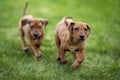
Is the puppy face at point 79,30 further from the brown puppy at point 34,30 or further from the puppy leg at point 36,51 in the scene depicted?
the puppy leg at point 36,51

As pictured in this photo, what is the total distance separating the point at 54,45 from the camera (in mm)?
10000

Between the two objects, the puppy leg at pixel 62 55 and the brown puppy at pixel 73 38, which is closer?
the brown puppy at pixel 73 38

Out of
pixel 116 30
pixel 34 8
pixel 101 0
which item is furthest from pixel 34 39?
pixel 101 0

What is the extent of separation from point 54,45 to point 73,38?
2.40 metres

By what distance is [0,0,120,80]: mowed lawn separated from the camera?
297 inches

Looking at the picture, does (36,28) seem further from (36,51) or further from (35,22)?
(36,51)

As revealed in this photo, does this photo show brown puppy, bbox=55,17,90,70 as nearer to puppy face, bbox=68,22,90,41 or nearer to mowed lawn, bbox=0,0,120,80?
puppy face, bbox=68,22,90,41

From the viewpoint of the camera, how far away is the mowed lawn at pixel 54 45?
297 inches

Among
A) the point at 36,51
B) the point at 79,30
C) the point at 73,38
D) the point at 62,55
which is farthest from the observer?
the point at 36,51

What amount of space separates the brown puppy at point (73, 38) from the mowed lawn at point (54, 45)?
25cm

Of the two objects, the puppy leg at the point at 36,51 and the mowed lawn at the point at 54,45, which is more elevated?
the puppy leg at the point at 36,51

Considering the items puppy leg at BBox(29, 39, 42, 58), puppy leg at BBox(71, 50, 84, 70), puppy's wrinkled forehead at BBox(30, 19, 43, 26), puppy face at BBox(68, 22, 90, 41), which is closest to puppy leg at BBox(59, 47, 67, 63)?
puppy leg at BBox(71, 50, 84, 70)

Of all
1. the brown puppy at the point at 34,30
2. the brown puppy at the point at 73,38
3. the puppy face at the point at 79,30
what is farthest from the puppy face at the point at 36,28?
the puppy face at the point at 79,30

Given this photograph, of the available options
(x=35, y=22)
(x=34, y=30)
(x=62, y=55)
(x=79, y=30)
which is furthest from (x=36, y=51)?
(x=79, y=30)
